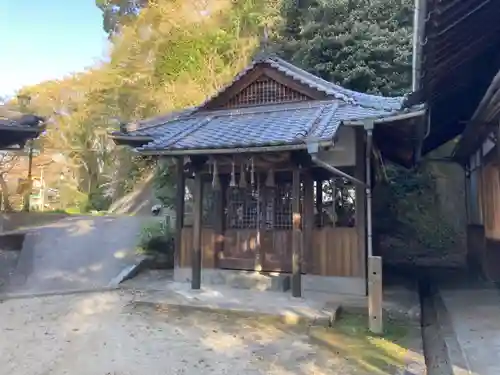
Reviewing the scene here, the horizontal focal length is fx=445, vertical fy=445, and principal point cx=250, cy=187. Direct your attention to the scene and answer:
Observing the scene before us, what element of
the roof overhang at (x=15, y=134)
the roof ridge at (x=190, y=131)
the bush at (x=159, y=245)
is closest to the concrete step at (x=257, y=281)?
the bush at (x=159, y=245)

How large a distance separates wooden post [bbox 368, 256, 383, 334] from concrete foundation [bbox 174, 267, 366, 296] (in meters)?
2.14

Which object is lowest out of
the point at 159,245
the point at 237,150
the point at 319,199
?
the point at 159,245

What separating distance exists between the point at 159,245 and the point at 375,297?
7.25 metres

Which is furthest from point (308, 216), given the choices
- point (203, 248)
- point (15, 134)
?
point (15, 134)

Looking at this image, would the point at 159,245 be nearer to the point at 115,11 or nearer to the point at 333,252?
the point at 333,252

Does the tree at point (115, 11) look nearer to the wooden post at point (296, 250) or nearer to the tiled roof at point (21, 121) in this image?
the tiled roof at point (21, 121)

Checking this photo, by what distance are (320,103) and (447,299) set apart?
488cm

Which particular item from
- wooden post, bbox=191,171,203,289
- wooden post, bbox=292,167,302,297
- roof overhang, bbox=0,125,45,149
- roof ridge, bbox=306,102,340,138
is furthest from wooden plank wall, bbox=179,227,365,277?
roof overhang, bbox=0,125,45,149

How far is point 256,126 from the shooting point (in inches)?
370

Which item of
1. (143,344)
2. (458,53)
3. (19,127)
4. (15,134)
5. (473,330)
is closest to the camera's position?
(143,344)

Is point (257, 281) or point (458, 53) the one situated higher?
point (458, 53)

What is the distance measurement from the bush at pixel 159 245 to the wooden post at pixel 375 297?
6828mm

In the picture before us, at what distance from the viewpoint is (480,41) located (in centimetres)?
712

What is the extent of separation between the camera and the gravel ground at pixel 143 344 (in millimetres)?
5199
